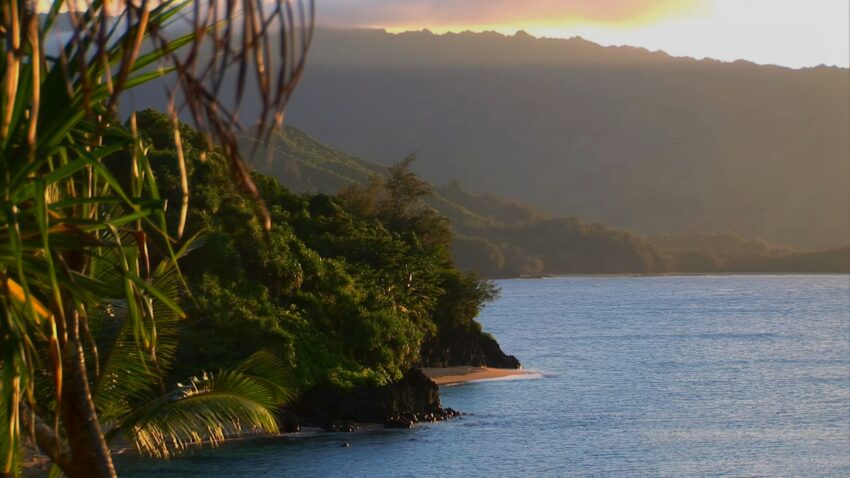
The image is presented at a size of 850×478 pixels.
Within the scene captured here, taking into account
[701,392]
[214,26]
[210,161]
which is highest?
[210,161]

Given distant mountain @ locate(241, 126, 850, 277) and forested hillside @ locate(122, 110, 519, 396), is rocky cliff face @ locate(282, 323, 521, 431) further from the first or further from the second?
distant mountain @ locate(241, 126, 850, 277)

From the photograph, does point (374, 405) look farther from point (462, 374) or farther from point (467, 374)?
point (467, 374)

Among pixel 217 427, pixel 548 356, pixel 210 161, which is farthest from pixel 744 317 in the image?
pixel 217 427

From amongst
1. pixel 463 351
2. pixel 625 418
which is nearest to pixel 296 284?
pixel 625 418

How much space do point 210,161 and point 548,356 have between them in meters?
42.7

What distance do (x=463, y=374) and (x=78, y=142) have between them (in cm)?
5172

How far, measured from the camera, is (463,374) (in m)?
56.9

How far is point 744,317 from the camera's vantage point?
11356cm

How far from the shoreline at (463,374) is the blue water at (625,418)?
3.13 ft

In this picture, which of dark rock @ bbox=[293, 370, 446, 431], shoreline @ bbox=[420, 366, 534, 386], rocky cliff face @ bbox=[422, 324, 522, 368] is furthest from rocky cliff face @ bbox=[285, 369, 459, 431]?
rocky cliff face @ bbox=[422, 324, 522, 368]

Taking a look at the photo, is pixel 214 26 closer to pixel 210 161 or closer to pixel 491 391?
pixel 210 161

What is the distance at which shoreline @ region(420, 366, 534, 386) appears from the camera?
180ft

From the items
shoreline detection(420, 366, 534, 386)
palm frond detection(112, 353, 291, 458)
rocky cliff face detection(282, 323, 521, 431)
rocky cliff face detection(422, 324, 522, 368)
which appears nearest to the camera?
palm frond detection(112, 353, 291, 458)

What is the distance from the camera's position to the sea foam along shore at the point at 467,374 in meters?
55.0
